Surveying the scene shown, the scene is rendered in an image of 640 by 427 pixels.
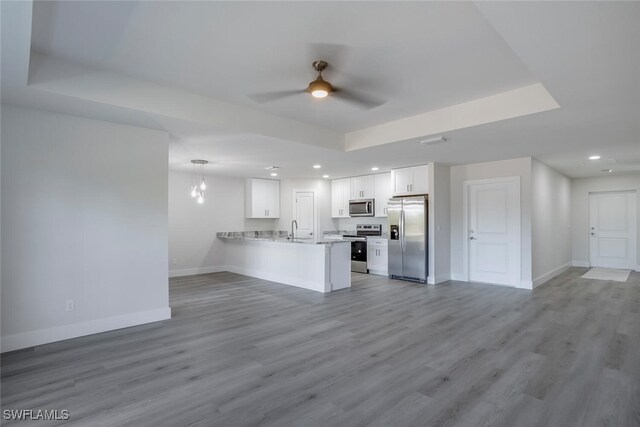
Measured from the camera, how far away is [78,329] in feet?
11.6

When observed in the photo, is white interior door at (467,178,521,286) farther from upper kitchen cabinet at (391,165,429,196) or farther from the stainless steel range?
the stainless steel range

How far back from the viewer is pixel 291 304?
16.1ft

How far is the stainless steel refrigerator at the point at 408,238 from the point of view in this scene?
6.48 metres

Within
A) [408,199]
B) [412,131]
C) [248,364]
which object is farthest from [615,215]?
[248,364]

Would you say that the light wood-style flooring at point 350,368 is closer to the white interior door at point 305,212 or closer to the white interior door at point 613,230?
the white interior door at point 305,212

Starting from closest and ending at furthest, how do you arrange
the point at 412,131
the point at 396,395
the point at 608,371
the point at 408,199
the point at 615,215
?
the point at 396,395, the point at 608,371, the point at 412,131, the point at 408,199, the point at 615,215

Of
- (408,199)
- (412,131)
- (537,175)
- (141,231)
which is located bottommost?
(141,231)

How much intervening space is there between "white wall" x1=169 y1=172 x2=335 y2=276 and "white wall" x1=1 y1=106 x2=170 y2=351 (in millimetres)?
3623

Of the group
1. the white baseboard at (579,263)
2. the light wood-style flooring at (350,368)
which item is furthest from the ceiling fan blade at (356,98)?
the white baseboard at (579,263)

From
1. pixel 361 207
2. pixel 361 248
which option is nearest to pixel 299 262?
pixel 361 248

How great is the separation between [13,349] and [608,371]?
17.8 feet

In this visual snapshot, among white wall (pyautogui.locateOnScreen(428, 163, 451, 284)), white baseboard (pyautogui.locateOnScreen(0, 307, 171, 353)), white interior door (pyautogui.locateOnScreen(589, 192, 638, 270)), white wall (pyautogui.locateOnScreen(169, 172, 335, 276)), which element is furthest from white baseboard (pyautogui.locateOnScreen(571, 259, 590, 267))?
white baseboard (pyautogui.locateOnScreen(0, 307, 171, 353))

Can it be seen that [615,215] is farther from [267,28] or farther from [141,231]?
[141,231]

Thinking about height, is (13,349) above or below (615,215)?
below
